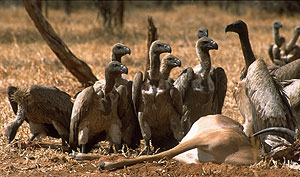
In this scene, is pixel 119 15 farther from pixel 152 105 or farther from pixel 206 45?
pixel 152 105

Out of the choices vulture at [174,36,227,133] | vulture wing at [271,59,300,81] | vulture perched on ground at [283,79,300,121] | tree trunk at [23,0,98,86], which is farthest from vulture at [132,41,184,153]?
tree trunk at [23,0,98,86]

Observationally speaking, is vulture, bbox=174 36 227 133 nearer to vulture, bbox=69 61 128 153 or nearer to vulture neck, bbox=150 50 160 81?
vulture neck, bbox=150 50 160 81

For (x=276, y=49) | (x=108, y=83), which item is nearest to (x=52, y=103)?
(x=108, y=83)

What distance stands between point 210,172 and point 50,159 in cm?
160

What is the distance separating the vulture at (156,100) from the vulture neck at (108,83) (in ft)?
0.74

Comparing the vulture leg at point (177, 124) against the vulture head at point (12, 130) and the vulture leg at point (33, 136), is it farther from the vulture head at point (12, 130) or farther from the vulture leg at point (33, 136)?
the vulture head at point (12, 130)

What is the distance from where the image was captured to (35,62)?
33.1 ft

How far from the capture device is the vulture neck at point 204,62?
5.91m

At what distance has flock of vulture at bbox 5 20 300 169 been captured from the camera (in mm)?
5152

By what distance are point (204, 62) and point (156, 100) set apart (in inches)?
31.1

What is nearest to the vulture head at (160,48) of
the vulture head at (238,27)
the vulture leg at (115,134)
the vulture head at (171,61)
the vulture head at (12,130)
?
the vulture head at (171,61)

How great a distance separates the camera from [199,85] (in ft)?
19.6

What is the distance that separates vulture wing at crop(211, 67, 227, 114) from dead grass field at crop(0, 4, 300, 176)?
845 mm

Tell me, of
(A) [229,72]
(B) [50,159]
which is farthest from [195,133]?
(A) [229,72]
